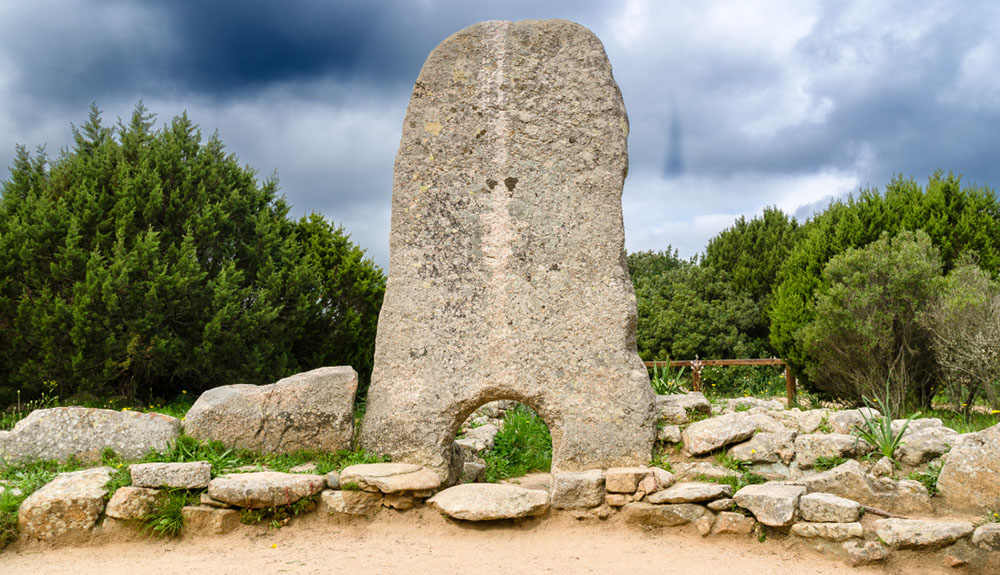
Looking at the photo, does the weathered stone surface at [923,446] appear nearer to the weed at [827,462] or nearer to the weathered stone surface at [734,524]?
the weed at [827,462]

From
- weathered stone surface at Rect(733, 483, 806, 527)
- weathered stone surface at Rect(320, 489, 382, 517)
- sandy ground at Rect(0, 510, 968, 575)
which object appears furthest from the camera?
weathered stone surface at Rect(320, 489, 382, 517)

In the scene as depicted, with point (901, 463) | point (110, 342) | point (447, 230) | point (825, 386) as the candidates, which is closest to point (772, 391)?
point (825, 386)

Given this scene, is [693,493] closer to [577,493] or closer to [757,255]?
[577,493]

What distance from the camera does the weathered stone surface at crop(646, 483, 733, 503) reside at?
5238mm

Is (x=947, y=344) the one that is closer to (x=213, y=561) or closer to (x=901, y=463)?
(x=901, y=463)

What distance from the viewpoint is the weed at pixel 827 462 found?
5.67 metres

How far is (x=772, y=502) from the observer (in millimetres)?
4992

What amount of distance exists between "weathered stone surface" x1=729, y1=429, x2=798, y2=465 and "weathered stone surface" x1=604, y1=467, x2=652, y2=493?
962 mm

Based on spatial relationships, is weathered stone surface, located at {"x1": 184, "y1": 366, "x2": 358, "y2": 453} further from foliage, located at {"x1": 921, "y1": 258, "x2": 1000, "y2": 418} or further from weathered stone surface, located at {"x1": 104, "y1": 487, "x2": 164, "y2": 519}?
foliage, located at {"x1": 921, "y1": 258, "x2": 1000, "y2": 418}

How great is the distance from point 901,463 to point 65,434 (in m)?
7.10

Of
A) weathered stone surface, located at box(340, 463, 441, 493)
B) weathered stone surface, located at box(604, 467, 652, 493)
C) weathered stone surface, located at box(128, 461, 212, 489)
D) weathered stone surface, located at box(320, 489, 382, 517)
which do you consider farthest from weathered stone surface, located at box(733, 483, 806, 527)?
weathered stone surface, located at box(128, 461, 212, 489)

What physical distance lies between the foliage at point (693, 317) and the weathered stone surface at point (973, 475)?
9307 millimetres

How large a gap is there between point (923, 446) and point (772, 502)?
5.13 ft

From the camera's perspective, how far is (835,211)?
12.4m
